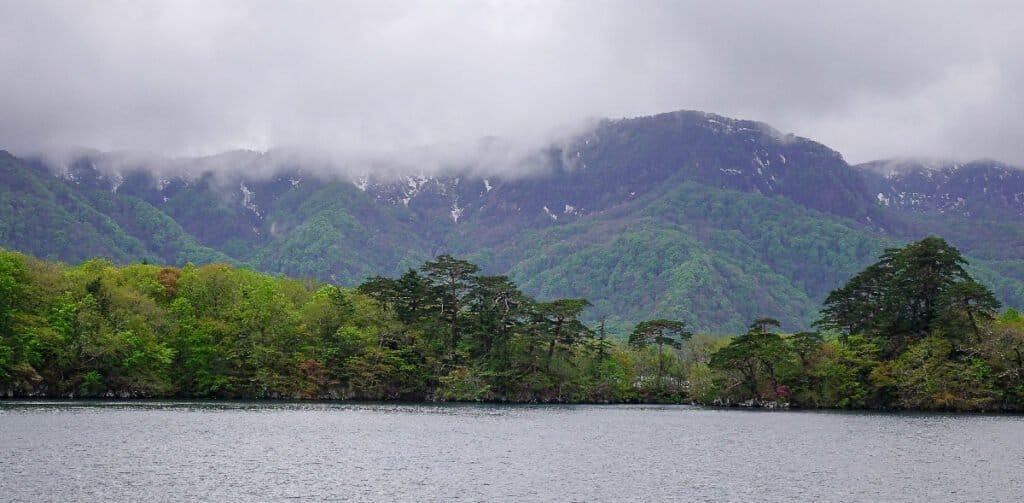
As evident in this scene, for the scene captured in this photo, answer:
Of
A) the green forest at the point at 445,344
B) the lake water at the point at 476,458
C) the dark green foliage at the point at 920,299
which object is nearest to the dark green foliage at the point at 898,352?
the dark green foliage at the point at 920,299

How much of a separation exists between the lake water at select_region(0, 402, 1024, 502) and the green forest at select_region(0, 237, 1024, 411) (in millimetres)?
19473

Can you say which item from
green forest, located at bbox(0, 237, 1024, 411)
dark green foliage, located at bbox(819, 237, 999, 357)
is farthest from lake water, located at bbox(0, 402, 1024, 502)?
dark green foliage, located at bbox(819, 237, 999, 357)

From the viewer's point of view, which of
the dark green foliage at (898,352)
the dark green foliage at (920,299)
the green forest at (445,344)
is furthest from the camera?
the dark green foliage at (920,299)

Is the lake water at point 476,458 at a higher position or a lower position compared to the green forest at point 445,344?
lower

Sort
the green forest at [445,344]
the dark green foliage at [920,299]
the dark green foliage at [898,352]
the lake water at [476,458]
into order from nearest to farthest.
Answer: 1. the lake water at [476,458]
2. the green forest at [445,344]
3. the dark green foliage at [898,352]
4. the dark green foliage at [920,299]

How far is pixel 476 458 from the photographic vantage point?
2242 inches

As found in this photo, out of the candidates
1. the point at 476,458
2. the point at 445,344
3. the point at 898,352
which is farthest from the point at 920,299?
the point at 476,458

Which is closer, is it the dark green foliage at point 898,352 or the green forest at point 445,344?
the green forest at point 445,344

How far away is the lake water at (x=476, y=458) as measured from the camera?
43.9m

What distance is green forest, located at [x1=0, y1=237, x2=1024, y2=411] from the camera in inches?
4254

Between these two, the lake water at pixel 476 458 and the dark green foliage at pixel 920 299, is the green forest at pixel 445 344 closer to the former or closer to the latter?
the dark green foliage at pixel 920 299

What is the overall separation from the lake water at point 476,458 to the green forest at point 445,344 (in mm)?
19473

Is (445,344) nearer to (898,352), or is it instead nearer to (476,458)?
(898,352)

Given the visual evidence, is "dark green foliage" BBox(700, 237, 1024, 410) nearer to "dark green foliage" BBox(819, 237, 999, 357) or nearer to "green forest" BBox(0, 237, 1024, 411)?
"dark green foliage" BBox(819, 237, 999, 357)
